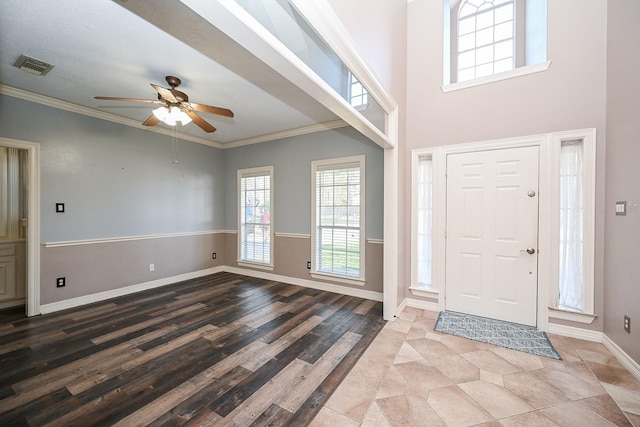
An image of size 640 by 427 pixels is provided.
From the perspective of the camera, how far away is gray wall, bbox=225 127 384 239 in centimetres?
402

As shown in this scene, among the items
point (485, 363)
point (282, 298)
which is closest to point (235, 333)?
point (282, 298)

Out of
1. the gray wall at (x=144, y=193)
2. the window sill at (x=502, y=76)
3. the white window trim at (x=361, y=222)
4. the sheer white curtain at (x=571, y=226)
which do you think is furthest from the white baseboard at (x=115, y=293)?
the sheer white curtain at (x=571, y=226)

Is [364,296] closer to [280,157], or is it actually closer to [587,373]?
[587,373]

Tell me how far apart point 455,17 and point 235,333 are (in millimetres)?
5096

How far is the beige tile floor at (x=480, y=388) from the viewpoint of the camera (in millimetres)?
1717

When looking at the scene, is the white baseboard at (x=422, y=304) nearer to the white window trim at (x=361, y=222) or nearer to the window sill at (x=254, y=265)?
the white window trim at (x=361, y=222)

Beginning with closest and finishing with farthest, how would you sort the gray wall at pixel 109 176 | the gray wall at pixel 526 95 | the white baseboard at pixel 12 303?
the gray wall at pixel 526 95 → the gray wall at pixel 109 176 → the white baseboard at pixel 12 303

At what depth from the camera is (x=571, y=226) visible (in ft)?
9.16

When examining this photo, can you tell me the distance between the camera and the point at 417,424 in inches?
65.7

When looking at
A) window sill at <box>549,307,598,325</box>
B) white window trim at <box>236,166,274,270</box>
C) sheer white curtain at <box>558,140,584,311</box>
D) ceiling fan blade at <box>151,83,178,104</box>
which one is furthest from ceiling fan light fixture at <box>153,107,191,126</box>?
window sill at <box>549,307,598,325</box>

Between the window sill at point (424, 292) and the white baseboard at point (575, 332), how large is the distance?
1183mm

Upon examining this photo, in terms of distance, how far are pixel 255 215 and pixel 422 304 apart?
137 inches

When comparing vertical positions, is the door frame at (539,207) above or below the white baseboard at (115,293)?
above

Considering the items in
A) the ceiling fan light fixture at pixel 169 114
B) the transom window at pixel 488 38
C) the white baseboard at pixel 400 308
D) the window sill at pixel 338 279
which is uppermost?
the transom window at pixel 488 38
